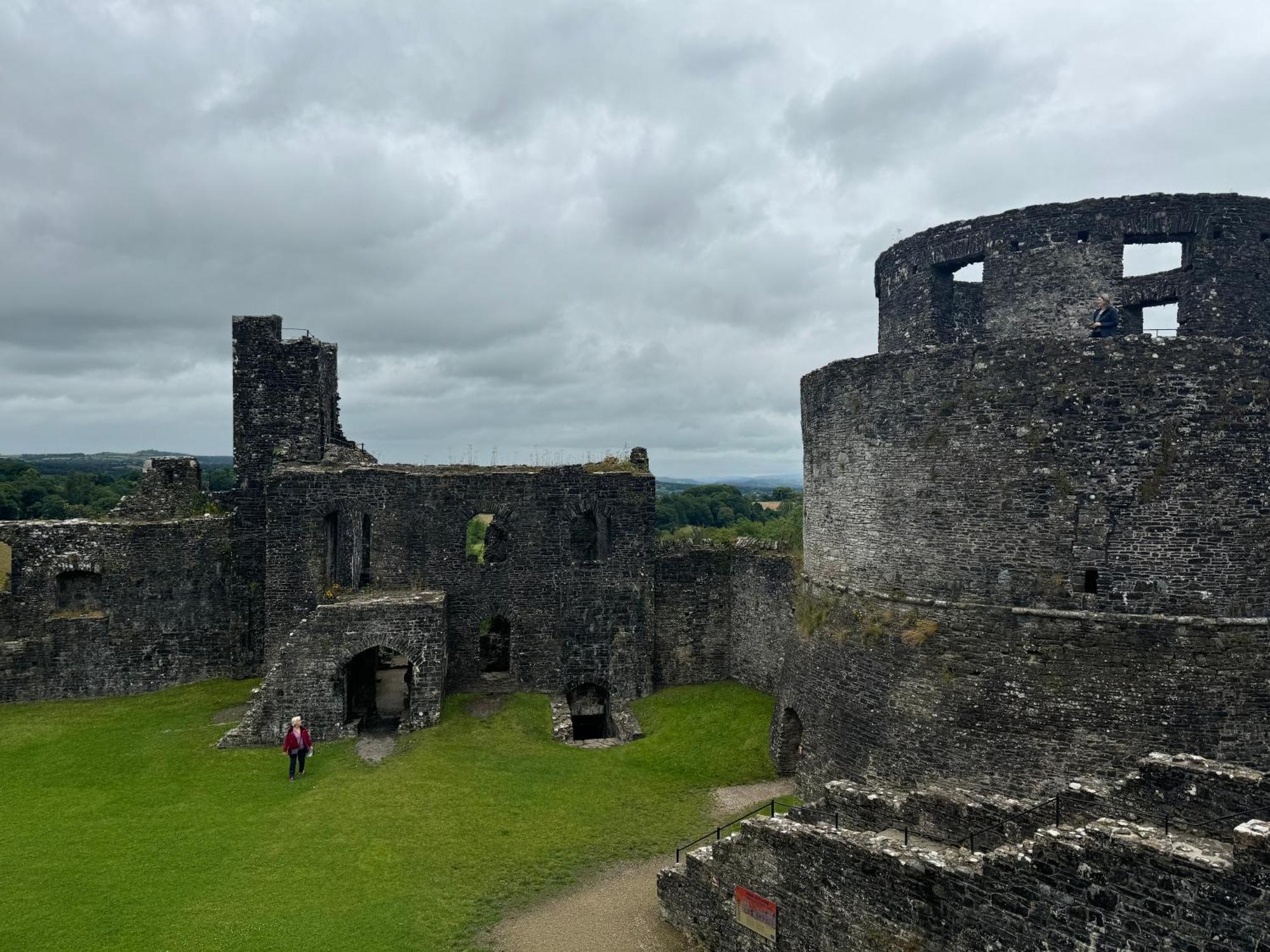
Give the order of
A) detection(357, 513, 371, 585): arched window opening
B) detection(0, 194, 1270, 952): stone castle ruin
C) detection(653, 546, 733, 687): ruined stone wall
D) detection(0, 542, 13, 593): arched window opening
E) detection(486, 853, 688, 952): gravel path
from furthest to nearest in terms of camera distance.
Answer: detection(653, 546, 733, 687): ruined stone wall → detection(357, 513, 371, 585): arched window opening → detection(0, 542, 13, 593): arched window opening → detection(486, 853, 688, 952): gravel path → detection(0, 194, 1270, 952): stone castle ruin

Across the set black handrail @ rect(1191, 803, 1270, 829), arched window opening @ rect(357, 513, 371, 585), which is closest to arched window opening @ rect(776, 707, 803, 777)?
black handrail @ rect(1191, 803, 1270, 829)

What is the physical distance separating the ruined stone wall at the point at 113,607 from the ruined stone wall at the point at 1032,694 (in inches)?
731

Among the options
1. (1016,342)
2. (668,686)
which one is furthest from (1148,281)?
(668,686)

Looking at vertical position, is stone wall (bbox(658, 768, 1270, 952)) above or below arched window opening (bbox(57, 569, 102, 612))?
below

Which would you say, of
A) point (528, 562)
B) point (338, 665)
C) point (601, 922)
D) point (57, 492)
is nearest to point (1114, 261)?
point (601, 922)

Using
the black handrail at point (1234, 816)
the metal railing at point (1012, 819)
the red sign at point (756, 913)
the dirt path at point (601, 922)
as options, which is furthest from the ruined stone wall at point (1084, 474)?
the dirt path at point (601, 922)

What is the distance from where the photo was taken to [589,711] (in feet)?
76.2

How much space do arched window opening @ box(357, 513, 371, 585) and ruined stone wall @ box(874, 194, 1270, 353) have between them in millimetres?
16742

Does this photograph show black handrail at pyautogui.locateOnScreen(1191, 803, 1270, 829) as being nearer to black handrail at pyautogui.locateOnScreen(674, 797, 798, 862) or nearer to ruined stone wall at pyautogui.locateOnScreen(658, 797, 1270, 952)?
ruined stone wall at pyautogui.locateOnScreen(658, 797, 1270, 952)

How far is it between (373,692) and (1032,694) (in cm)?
1771

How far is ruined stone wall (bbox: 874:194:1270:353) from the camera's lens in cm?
1525

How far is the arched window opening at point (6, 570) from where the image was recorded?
885 inches

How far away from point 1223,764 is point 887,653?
5.44 meters

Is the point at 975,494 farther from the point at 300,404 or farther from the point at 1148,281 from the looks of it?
the point at 300,404
